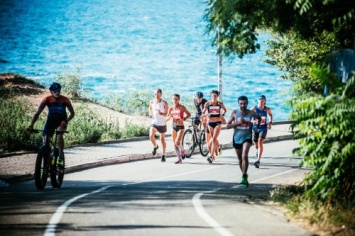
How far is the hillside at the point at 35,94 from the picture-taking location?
3113cm

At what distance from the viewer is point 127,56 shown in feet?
465

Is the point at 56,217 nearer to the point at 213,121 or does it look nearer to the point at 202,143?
the point at 213,121

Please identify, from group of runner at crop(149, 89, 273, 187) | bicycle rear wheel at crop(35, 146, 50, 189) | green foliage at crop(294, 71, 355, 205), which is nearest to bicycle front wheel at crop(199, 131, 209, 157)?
group of runner at crop(149, 89, 273, 187)

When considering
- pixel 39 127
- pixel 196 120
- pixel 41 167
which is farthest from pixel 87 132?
pixel 41 167

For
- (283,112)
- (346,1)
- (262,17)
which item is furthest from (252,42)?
(283,112)

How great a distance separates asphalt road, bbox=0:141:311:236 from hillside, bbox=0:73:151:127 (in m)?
13.9

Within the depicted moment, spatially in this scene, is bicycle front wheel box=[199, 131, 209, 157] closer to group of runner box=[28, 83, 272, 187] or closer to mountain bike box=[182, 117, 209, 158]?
mountain bike box=[182, 117, 209, 158]

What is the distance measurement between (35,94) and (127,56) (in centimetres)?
10809

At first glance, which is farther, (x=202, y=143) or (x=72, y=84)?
(x=72, y=84)

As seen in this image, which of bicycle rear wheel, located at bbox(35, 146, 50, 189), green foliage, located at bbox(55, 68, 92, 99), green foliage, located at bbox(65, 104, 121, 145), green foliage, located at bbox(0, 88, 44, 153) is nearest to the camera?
bicycle rear wheel, located at bbox(35, 146, 50, 189)

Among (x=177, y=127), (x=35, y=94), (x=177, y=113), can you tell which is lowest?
(x=177, y=127)

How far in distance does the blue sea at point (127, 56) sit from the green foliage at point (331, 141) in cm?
5717

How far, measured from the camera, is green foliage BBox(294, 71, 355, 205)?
9.12m

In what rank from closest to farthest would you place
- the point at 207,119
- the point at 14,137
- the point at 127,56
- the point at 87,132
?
the point at 207,119
the point at 14,137
the point at 87,132
the point at 127,56
